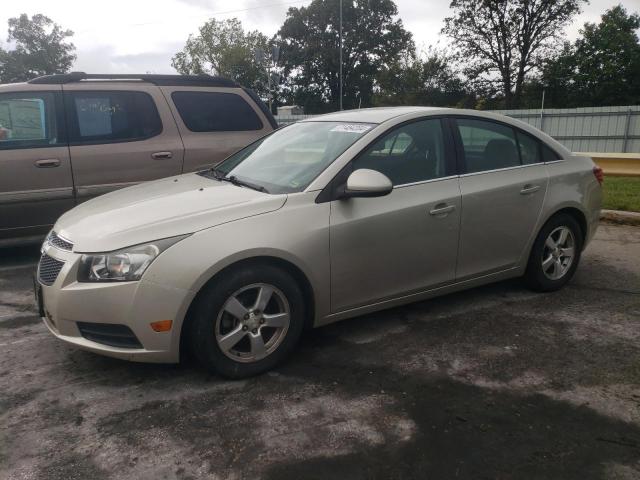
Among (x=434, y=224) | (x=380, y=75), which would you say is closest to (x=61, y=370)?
(x=434, y=224)

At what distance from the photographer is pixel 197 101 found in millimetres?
6258

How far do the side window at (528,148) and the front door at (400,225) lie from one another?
2.62 feet

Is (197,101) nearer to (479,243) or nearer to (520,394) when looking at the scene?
(479,243)

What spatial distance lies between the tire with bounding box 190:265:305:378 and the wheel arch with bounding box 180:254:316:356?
0.9 inches

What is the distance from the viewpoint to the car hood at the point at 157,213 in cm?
295

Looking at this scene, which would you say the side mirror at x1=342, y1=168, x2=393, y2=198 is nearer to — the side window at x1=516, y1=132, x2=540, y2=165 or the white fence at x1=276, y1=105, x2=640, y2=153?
the side window at x1=516, y1=132, x2=540, y2=165

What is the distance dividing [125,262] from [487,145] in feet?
9.18

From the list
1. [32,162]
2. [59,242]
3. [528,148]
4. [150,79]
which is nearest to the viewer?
[59,242]

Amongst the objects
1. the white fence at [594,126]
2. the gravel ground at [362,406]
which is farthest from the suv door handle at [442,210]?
the white fence at [594,126]

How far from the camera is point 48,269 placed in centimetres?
314

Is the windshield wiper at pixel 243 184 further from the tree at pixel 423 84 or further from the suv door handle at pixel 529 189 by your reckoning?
the tree at pixel 423 84

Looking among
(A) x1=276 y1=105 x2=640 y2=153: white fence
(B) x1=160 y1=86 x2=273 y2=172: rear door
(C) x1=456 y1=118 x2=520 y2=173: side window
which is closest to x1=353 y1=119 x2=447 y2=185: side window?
(C) x1=456 y1=118 x2=520 y2=173: side window

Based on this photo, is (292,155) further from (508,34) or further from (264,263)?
(508,34)

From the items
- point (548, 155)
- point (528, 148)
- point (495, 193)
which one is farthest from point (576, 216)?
point (495, 193)
